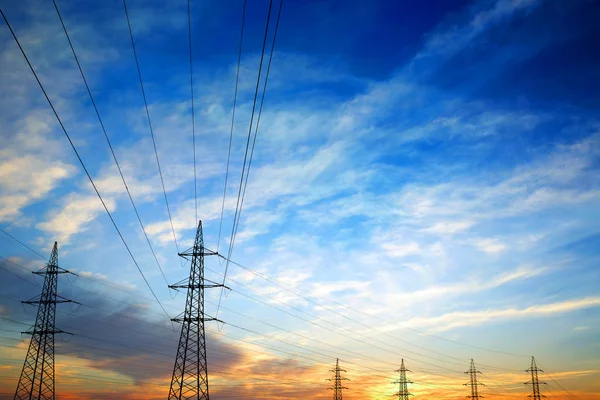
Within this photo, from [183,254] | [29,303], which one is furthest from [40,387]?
[183,254]

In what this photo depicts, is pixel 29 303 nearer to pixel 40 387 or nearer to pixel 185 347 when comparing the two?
pixel 40 387

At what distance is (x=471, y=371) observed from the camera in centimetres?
10269

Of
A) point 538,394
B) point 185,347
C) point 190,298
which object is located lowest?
point 538,394

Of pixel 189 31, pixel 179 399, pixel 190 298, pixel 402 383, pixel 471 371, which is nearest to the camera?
pixel 189 31

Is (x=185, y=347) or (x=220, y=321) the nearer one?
(x=185, y=347)

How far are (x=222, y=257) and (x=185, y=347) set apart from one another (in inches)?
391

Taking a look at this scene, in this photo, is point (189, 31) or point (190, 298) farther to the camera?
point (190, 298)

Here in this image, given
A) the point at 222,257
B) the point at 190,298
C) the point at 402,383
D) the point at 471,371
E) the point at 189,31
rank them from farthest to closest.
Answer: the point at 471,371 < the point at 402,383 < the point at 222,257 < the point at 190,298 < the point at 189,31

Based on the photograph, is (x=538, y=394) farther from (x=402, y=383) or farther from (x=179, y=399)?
(x=179, y=399)

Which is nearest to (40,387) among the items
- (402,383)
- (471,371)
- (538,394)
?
(402,383)

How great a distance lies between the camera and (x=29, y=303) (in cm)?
5147

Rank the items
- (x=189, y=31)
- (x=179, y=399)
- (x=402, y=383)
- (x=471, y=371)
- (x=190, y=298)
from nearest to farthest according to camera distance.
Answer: (x=189, y=31)
(x=179, y=399)
(x=190, y=298)
(x=402, y=383)
(x=471, y=371)

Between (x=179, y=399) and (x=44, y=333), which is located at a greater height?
(x=44, y=333)

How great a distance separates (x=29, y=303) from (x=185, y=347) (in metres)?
21.1
